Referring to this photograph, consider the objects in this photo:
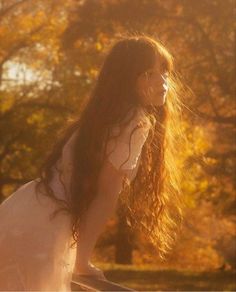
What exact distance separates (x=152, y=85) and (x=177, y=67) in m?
7.22

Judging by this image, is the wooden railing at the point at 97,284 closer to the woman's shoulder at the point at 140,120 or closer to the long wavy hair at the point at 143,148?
the long wavy hair at the point at 143,148

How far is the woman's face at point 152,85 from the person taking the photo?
3.08 m

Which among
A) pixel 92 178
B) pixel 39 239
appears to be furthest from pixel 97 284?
pixel 92 178

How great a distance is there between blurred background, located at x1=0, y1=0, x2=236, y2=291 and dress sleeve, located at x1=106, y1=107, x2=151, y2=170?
285 inches

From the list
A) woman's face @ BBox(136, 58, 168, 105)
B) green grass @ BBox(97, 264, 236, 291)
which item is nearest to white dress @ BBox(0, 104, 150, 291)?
woman's face @ BBox(136, 58, 168, 105)

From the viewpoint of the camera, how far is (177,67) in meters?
10.3

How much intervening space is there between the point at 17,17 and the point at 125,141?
78.3 feet

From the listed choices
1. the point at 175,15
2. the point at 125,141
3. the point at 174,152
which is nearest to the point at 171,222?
the point at 174,152

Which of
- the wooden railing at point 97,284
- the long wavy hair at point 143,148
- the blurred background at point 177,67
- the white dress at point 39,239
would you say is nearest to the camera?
the wooden railing at point 97,284

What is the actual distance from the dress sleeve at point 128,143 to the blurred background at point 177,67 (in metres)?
7.24

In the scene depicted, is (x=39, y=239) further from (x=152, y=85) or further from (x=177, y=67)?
(x=177, y=67)

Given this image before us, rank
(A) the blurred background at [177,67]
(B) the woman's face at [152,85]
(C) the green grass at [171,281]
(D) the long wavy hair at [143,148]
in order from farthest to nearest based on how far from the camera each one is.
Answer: (A) the blurred background at [177,67], (C) the green grass at [171,281], (B) the woman's face at [152,85], (D) the long wavy hair at [143,148]

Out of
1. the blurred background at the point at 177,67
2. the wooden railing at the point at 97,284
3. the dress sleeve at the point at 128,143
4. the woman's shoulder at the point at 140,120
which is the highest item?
the blurred background at the point at 177,67

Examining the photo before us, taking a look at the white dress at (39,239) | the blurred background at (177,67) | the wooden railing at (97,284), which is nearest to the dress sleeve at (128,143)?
the white dress at (39,239)
